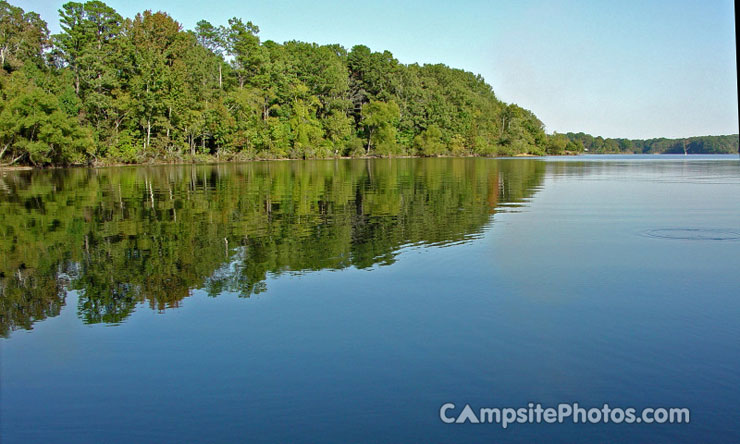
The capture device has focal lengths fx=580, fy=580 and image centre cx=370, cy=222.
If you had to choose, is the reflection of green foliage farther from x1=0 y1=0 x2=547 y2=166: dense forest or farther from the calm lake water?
x1=0 y1=0 x2=547 y2=166: dense forest

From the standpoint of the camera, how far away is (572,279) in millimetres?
11148

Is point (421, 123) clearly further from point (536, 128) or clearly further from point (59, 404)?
point (59, 404)

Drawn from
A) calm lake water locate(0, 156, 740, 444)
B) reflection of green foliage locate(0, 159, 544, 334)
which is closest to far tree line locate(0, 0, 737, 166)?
reflection of green foliage locate(0, 159, 544, 334)

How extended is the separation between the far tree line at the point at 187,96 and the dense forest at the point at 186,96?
0.17 meters

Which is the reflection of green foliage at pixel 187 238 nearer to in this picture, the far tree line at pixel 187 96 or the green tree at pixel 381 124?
the far tree line at pixel 187 96

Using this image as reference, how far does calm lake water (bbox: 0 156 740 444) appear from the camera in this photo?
5.76m

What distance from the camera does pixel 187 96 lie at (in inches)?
2916

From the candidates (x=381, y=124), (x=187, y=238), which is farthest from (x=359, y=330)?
(x=381, y=124)

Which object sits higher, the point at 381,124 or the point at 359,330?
the point at 381,124

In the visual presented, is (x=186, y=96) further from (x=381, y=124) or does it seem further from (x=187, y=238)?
(x=187, y=238)

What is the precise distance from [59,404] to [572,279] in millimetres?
8792

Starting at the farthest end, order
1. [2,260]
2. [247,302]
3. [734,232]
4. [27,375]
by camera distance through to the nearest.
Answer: [734,232] → [2,260] → [247,302] → [27,375]

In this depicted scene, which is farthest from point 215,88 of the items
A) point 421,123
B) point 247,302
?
point 247,302

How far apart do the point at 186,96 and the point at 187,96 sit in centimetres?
38
